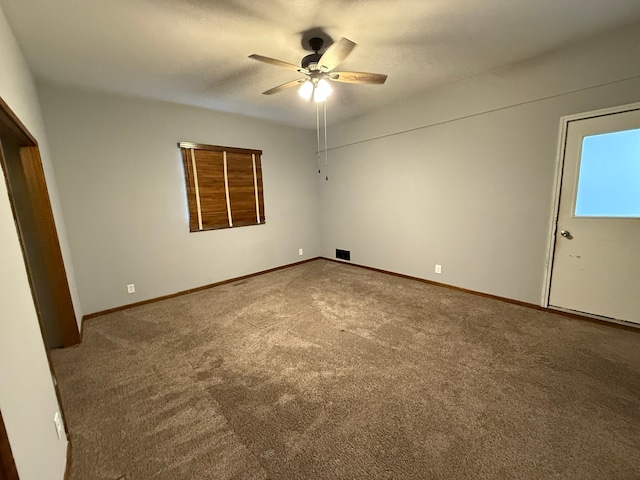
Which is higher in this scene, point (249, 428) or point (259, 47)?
point (259, 47)

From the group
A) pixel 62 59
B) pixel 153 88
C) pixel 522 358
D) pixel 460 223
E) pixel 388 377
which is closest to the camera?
pixel 388 377

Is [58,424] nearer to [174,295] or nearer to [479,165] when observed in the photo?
[174,295]

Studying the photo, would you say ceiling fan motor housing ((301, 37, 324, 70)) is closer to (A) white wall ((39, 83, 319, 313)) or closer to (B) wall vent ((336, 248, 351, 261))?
(A) white wall ((39, 83, 319, 313))

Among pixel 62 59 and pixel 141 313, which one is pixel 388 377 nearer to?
pixel 141 313

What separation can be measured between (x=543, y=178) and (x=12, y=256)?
403cm

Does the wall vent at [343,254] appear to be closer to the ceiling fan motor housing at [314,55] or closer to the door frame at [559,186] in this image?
the door frame at [559,186]

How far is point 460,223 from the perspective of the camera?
342 cm

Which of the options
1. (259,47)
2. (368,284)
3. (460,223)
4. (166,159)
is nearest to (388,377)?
(368,284)

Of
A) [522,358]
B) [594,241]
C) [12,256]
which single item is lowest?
[522,358]

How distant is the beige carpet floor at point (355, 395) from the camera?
1359mm

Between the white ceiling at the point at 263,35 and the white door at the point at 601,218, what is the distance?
84cm

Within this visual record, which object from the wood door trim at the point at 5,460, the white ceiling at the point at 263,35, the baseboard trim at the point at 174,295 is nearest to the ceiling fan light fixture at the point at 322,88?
the white ceiling at the point at 263,35

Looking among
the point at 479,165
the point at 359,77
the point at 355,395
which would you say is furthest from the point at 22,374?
the point at 479,165

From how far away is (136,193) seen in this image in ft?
10.8
